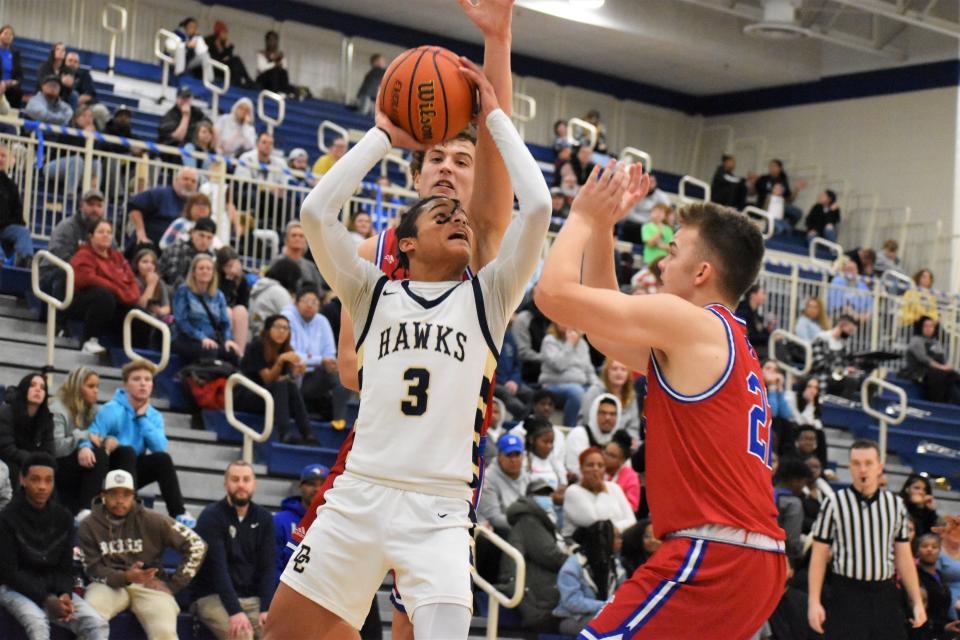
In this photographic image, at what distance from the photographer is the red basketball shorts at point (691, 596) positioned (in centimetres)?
439

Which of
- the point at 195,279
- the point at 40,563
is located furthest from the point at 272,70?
the point at 40,563

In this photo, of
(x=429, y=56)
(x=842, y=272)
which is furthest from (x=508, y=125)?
(x=842, y=272)

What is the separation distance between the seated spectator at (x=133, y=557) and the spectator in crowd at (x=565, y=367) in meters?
5.39

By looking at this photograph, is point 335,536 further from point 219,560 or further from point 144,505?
point 144,505

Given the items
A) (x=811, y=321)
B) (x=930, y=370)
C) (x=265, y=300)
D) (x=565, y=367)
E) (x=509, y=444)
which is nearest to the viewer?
(x=509, y=444)

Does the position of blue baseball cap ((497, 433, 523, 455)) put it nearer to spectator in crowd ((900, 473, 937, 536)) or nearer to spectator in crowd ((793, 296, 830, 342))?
spectator in crowd ((900, 473, 937, 536))

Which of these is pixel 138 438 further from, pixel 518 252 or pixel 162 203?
pixel 518 252

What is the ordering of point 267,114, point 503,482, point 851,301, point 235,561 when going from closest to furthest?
1. point 235,561
2. point 503,482
3. point 851,301
4. point 267,114

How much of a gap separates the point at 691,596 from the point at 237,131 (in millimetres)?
13940

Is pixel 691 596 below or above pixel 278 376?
below

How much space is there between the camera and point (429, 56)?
4859mm

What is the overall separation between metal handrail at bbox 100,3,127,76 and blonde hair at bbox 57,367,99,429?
440 inches

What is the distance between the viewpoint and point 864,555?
10250 mm

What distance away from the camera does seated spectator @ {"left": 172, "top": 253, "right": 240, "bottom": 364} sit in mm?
12273
